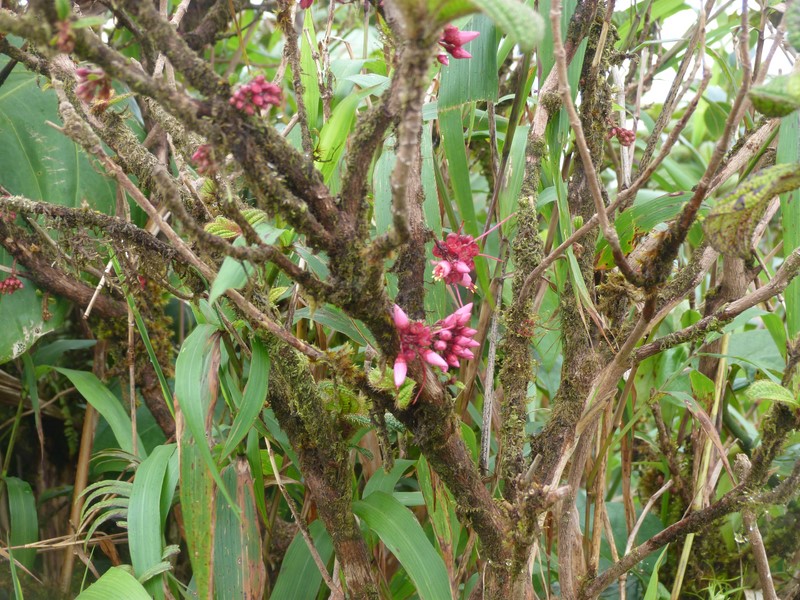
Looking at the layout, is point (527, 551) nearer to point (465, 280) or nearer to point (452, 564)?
point (452, 564)

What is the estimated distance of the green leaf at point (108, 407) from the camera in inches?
38.8

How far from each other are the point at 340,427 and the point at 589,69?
0.50m

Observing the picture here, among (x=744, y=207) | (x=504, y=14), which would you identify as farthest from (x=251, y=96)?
(x=744, y=207)

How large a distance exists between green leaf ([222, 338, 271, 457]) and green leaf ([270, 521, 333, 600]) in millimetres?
239

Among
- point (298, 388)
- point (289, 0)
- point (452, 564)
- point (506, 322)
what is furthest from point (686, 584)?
point (289, 0)

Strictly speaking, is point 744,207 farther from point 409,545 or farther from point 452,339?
point 409,545

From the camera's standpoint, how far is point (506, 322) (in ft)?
2.43

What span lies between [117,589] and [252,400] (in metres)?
0.26

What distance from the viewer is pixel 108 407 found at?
100cm

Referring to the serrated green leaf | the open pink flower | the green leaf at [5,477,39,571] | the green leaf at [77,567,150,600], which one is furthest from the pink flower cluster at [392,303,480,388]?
the green leaf at [5,477,39,571]

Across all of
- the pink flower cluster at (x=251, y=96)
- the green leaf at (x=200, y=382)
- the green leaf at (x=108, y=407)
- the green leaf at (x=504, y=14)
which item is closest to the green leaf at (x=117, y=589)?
the green leaf at (x=200, y=382)

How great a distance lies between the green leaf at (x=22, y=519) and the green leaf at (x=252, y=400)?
20.9 inches

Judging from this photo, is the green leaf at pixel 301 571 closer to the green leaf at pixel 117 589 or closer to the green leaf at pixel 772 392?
the green leaf at pixel 117 589

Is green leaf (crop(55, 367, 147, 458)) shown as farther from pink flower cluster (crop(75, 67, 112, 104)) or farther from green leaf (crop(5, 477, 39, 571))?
pink flower cluster (crop(75, 67, 112, 104))
